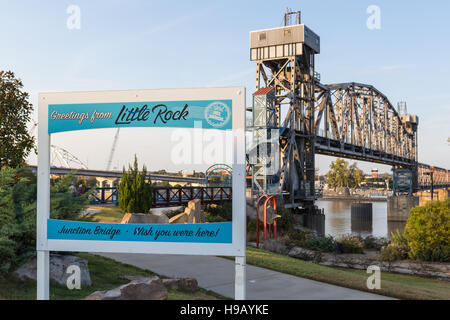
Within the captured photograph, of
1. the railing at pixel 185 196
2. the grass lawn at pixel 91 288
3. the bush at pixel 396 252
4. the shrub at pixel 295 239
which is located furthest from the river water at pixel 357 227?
the grass lawn at pixel 91 288

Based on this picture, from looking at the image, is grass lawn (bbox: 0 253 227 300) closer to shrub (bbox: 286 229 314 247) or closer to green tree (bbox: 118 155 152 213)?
green tree (bbox: 118 155 152 213)

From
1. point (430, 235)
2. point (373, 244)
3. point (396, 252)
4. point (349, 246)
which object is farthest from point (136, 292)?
point (373, 244)

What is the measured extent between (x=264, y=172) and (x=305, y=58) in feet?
65.7

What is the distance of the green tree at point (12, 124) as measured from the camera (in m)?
16.1

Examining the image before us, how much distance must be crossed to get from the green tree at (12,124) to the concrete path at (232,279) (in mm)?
6200

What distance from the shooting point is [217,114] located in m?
7.34

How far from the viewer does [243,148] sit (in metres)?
7.02

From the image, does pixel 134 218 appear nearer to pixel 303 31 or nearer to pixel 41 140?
pixel 41 140

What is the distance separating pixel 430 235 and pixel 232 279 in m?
12.8

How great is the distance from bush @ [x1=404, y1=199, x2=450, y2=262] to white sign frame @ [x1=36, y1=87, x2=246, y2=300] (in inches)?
597

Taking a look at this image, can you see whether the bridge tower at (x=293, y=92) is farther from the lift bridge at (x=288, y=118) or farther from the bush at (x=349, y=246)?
the bush at (x=349, y=246)

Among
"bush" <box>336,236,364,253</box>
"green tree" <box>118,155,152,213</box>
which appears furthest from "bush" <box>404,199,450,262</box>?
"green tree" <box>118,155,152,213</box>

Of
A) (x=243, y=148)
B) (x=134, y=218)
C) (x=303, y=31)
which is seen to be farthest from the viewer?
(x=303, y=31)
